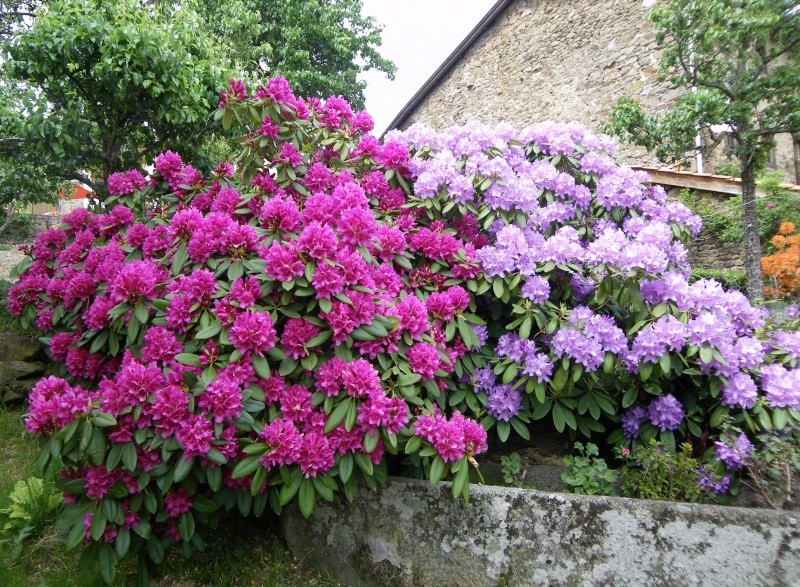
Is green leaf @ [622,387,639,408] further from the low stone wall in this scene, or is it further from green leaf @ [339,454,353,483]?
the low stone wall

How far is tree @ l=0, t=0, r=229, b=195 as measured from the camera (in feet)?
11.5

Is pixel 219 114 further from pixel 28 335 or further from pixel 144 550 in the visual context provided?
pixel 28 335

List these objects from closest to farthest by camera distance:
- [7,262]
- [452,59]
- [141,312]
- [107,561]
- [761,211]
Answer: [107,561] < [141,312] < [761,211] < [7,262] < [452,59]

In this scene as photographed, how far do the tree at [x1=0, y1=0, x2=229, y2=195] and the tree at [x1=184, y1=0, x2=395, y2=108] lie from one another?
26.0ft

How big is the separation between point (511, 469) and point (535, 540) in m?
0.53

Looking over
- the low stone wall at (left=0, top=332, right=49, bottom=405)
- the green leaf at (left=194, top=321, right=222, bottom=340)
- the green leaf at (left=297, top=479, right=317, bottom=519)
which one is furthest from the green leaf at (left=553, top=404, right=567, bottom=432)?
the low stone wall at (left=0, top=332, right=49, bottom=405)

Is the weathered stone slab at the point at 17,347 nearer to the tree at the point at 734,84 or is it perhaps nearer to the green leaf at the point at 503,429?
the green leaf at the point at 503,429

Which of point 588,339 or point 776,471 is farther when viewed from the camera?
point 588,339

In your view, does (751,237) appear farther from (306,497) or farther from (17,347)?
(17,347)

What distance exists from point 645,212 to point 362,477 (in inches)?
85.3

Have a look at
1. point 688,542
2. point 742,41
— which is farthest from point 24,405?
point 742,41

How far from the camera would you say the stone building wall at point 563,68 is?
28.1ft

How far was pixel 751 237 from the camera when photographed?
18.9 feet

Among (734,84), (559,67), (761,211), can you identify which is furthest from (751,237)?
(559,67)
